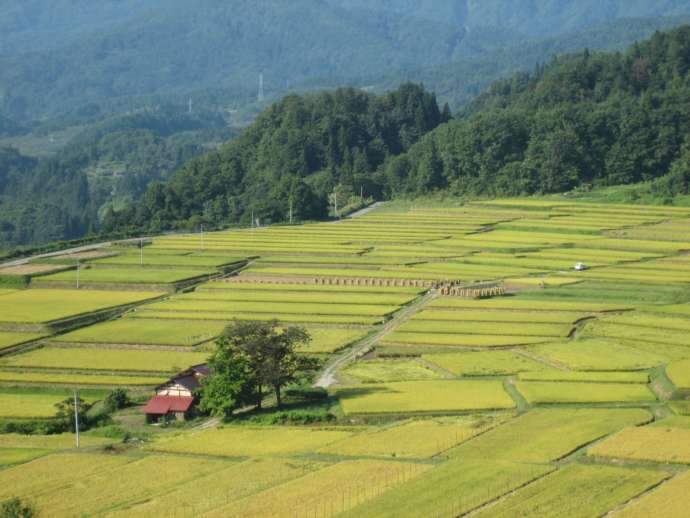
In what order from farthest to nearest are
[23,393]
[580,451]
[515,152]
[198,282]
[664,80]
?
[664,80]
[515,152]
[198,282]
[23,393]
[580,451]

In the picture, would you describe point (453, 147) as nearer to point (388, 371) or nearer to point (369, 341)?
point (369, 341)

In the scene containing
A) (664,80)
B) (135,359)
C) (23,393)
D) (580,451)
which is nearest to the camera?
(580,451)

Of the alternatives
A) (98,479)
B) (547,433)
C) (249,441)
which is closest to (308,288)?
(249,441)

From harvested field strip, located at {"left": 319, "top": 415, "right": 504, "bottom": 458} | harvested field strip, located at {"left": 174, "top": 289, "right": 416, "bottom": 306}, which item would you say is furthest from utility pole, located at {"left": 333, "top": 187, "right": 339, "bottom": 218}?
harvested field strip, located at {"left": 319, "top": 415, "right": 504, "bottom": 458}

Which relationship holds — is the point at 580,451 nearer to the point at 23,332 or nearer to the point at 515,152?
the point at 23,332

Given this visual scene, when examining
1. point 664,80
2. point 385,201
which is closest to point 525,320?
point 385,201

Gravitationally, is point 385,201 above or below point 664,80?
below

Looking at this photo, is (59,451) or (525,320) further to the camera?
(525,320)
